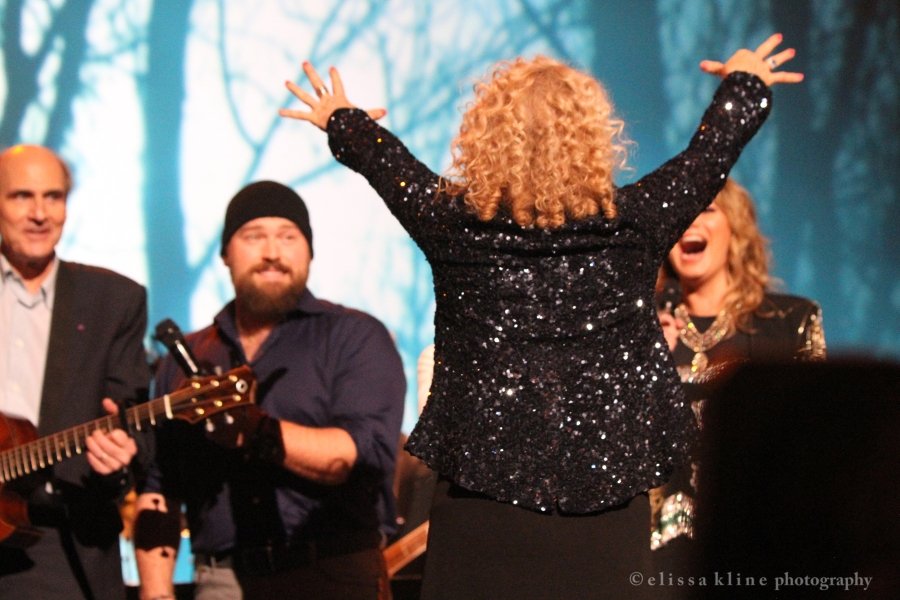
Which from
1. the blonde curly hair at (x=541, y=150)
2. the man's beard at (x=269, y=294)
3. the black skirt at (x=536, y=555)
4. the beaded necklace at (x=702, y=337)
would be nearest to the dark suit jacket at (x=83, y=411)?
the man's beard at (x=269, y=294)

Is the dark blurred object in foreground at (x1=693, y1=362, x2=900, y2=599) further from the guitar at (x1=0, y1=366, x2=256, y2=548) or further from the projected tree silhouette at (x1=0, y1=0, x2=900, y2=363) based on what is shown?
the projected tree silhouette at (x1=0, y1=0, x2=900, y2=363)

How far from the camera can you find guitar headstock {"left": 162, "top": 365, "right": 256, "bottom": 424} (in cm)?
260

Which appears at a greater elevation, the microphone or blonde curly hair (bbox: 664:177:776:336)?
blonde curly hair (bbox: 664:177:776:336)

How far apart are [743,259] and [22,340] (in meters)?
2.34

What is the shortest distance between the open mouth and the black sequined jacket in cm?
135

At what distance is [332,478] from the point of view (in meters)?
2.77

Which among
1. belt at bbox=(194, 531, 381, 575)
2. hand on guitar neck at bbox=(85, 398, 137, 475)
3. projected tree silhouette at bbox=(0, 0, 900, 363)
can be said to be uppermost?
projected tree silhouette at bbox=(0, 0, 900, 363)

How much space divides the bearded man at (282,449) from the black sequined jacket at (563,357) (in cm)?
87

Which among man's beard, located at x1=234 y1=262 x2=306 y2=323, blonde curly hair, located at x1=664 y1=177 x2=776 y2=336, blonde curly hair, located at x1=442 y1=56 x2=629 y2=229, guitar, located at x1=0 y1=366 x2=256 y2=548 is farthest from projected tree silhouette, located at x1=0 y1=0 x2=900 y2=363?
blonde curly hair, located at x1=442 y1=56 x2=629 y2=229

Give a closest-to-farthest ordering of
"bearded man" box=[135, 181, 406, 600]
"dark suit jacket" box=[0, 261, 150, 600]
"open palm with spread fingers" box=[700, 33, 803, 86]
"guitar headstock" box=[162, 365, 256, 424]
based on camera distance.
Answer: "open palm with spread fingers" box=[700, 33, 803, 86]
"guitar headstock" box=[162, 365, 256, 424]
"bearded man" box=[135, 181, 406, 600]
"dark suit jacket" box=[0, 261, 150, 600]

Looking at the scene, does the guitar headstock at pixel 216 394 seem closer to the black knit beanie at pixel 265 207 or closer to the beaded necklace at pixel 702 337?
the black knit beanie at pixel 265 207

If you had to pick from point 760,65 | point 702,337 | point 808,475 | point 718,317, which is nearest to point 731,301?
point 718,317

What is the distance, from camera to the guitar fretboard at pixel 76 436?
2662 mm

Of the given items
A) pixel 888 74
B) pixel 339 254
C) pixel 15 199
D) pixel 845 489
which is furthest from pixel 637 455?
pixel 888 74
